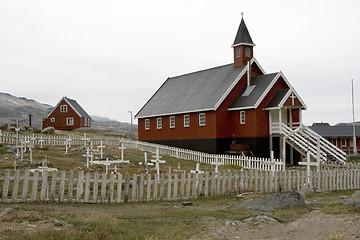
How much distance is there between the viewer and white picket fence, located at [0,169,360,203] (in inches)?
519

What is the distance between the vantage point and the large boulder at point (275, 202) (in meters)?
12.9

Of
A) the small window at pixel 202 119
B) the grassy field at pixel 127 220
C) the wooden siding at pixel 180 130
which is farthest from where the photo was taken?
the small window at pixel 202 119

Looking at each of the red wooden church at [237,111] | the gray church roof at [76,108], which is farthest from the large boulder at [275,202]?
the gray church roof at [76,108]

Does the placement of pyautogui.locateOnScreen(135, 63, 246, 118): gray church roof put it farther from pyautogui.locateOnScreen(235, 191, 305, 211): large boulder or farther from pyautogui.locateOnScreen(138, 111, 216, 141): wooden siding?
pyautogui.locateOnScreen(235, 191, 305, 211): large boulder

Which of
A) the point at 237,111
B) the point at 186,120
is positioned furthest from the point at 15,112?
the point at 237,111

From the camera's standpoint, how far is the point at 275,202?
42.9 feet

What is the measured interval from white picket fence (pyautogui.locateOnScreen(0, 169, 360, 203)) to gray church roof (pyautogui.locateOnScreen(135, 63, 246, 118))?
16.9 m

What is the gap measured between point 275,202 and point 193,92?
95.9ft

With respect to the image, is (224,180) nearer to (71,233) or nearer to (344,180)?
(344,180)

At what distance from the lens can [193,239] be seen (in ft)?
29.3

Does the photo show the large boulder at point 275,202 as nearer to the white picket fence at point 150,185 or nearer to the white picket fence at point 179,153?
the white picket fence at point 150,185

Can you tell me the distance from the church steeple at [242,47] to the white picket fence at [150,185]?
2008 cm

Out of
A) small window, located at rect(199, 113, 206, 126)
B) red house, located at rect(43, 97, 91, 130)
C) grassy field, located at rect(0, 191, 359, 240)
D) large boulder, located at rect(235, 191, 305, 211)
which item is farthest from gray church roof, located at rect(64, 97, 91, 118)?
large boulder, located at rect(235, 191, 305, 211)

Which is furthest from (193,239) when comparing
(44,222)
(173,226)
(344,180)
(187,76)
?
(187,76)
